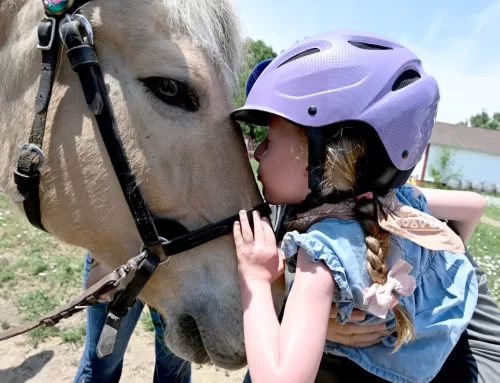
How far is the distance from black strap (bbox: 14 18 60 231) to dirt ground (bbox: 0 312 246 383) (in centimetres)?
239

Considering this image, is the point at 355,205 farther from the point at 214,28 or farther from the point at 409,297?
the point at 214,28

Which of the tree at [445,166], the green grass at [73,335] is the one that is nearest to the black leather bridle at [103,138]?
the green grass at [73,335]

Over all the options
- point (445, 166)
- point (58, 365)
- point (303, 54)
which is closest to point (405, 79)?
point (303, 54)

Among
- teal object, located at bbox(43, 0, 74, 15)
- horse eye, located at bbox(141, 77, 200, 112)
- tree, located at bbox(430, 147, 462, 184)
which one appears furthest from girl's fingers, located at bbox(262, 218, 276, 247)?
tree, located at bbox(430, 147, 462, 184)

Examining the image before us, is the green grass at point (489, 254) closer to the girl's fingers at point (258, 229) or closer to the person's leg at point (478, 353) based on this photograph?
the person's leg at point (478, 353)

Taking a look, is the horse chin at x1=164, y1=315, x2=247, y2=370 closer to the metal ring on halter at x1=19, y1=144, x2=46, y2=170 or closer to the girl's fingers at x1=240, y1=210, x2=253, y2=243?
the girl's fingers at x1=240, y1=210, x2=253, y2=243

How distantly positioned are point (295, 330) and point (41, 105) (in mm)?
1232

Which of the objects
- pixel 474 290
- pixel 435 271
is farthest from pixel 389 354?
pixel 474 290

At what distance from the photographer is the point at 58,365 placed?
3.36m

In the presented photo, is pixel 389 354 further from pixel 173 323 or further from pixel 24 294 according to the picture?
pixel 24 294

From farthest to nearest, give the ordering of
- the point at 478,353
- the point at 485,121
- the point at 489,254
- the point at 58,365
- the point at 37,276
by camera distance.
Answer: the point at 485,121 → the point at 489,254 → the point at 37,276 → the point at 58,365 → the point at 478,353

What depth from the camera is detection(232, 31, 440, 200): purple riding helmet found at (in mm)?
1483

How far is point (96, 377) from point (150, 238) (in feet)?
5.06

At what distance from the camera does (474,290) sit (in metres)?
1.75
